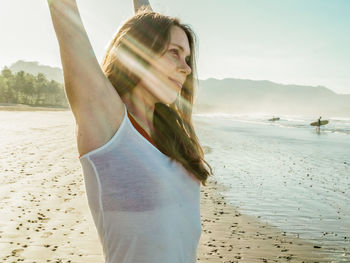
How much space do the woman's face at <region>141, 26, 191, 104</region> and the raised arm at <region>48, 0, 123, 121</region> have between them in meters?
0.31

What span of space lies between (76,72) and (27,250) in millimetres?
4862

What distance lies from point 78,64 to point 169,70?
0.52m

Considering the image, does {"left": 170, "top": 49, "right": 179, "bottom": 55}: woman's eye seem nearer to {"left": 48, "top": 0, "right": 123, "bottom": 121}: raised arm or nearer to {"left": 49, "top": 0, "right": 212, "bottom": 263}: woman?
{"left": 49, "top": 0, "right": 212, "bottom": 263}: woman

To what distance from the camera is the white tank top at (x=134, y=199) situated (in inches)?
41.1

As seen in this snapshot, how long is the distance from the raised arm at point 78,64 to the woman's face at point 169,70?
0.31 m

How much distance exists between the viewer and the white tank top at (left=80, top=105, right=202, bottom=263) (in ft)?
3.42

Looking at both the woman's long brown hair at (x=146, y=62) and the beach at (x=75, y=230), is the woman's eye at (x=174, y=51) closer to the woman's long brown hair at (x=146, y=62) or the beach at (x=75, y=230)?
the woman's long brown hair at (x=146, y=62)

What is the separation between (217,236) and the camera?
6.09 metres

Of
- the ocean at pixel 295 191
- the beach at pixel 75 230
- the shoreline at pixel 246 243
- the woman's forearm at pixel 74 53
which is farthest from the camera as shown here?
the ocean at pixel 295 191

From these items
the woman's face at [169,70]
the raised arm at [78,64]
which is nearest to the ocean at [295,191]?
the woman's face at [169,70]

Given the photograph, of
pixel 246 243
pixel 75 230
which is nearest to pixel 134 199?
pixel 75 230

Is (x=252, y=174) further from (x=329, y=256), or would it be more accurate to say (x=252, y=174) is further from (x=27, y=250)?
(x=27, y=250)

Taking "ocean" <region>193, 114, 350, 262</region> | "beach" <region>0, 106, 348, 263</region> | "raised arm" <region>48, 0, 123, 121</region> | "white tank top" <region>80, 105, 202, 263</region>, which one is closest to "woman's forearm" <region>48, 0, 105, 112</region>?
"raised arm" <region>48, 0, 123, 121</region>

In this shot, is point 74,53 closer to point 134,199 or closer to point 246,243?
point 134,199
